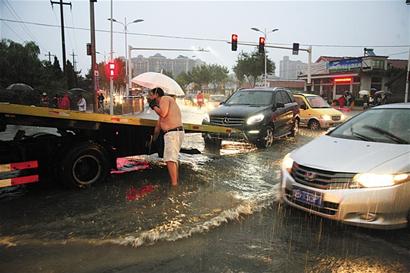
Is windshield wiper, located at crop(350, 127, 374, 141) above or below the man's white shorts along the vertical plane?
above

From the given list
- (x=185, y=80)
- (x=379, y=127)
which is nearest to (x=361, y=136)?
(x=379, y=127)

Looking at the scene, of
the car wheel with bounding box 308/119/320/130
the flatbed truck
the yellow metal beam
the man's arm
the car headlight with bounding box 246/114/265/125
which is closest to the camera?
the yellow metal beam

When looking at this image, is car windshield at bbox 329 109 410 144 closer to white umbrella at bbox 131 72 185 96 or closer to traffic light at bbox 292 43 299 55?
white umbrella at bbox 131 72 185 96

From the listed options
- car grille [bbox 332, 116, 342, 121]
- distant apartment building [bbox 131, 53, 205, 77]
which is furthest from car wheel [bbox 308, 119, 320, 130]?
distant apartment building [bbox 131, 53, 205, 77]

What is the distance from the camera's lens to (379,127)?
5020 millimetres

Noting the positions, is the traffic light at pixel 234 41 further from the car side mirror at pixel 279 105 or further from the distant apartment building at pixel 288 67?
the distant apartment building at pixel 288 67

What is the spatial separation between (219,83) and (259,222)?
250 ft

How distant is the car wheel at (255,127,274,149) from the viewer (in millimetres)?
9789

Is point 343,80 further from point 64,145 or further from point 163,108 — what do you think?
point 64,145

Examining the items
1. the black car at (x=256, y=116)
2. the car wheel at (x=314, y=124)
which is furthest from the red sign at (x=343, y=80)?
the black car at (x=256, y=116)

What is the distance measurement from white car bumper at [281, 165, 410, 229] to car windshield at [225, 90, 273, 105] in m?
6.75

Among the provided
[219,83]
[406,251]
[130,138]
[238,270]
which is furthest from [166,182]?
[219,83]

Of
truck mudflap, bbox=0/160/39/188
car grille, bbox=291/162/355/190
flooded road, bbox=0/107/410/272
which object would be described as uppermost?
car grille, bbox=291/162/355/190

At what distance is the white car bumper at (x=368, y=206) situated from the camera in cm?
377
